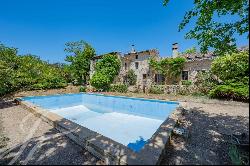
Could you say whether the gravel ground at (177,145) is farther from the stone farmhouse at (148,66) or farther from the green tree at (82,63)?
the green tree at (82,63)

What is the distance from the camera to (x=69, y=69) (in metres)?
33.5

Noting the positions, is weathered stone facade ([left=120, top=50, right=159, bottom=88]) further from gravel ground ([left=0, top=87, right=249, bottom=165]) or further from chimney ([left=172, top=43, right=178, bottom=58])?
gravel ground ([left=0, top=87, right=249, bottom=165])

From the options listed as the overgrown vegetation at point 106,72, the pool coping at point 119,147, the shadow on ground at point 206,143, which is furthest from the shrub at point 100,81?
the shadow on ground at point 206,143

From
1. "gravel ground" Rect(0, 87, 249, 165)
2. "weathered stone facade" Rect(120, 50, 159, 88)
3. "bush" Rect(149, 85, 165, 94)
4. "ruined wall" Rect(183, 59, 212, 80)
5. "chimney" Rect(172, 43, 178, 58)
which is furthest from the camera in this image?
"weathered stone facade" Rect(120, 50, 159, 88)

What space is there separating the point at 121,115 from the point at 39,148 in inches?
301

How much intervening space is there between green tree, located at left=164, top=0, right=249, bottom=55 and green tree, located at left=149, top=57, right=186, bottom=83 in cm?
1766

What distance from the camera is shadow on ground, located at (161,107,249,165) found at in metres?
4.22

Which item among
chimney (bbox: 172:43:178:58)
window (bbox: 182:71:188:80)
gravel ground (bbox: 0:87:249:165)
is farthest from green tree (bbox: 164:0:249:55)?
chimney (bbox: 172:43:178:58)

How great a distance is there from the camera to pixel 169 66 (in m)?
23.5

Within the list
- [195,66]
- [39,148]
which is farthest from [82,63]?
[39,148]

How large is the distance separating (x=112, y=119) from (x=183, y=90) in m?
10.5

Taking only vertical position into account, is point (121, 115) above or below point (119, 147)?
below

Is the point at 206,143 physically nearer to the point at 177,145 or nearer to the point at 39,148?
the point at 177,145

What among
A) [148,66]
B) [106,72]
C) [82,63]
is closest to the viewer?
[106,72]
